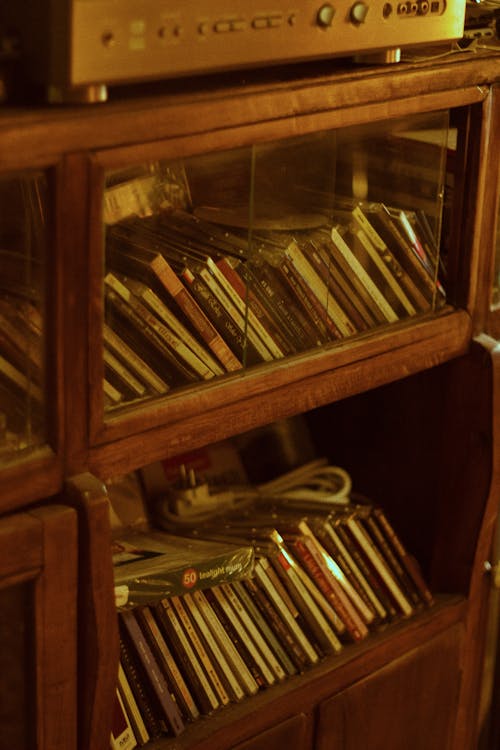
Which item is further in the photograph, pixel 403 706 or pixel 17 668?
pixel 403 706

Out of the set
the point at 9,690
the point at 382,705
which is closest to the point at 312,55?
the point at 9,690

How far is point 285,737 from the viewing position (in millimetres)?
1693

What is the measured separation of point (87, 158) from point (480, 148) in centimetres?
→ 67

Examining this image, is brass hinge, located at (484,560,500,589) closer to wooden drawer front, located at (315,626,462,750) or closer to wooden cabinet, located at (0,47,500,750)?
wooden cabinet, located at (0,47,500,750)

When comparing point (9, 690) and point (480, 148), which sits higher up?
point (480, 148)

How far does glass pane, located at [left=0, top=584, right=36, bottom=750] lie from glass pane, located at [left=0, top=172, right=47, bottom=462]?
16 cm

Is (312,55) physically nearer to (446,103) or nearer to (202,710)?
(446,103)

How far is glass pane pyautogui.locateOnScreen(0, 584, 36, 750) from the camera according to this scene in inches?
53.4

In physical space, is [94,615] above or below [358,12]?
below

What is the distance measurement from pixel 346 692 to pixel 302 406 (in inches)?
17.5

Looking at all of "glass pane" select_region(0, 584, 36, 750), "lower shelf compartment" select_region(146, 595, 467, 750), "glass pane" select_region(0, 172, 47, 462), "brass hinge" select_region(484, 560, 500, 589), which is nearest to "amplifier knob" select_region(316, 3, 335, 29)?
"glass pane" select_region(0, 172, 47, 462)

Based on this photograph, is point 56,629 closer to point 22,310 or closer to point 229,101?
point 22,310

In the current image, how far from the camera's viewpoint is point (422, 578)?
1.94 metres

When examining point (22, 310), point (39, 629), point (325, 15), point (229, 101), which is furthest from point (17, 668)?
point (325, 15)
